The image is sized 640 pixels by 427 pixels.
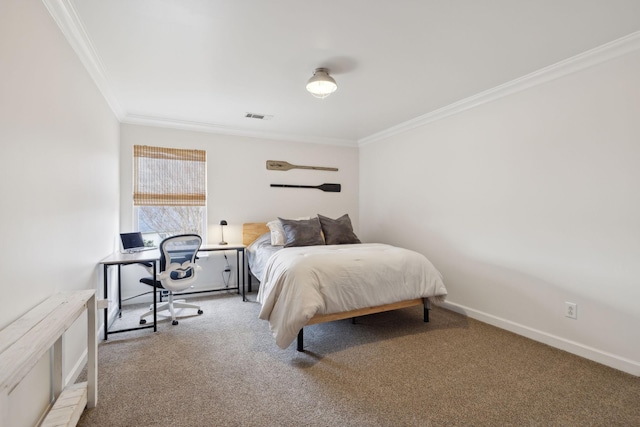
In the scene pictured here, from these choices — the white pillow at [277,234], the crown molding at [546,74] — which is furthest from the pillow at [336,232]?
the crown molding at [546,74]

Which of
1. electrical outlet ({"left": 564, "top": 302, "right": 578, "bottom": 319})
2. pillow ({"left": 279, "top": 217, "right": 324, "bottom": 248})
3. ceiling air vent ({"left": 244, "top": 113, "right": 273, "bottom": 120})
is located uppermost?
ceiling air vent ({"left": 244, "top": 113, "right": 273, "bottom": 120})

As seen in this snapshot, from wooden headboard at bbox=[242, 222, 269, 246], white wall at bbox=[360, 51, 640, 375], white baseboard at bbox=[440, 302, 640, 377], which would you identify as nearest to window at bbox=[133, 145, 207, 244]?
wooden headboard at bbox=[242, 222, 269, 246]

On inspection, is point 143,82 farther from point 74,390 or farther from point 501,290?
point 501,290

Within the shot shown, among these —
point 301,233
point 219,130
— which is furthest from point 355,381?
point 219,130

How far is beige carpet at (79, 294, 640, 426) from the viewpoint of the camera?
1.80m

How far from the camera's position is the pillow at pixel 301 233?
396cm

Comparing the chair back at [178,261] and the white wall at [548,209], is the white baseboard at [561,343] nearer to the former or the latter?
the white wall at [548,209]

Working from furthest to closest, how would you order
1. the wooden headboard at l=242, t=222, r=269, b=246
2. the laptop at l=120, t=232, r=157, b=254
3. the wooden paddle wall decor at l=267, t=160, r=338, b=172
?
the wooden paddle wall decor at l=267, t=160, r=338, b=172 → the wooden headboard at l=242, t=222, r=269, b=246 → the laptop at l=120, t=232, r=157, b=254

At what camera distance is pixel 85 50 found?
7.57ft

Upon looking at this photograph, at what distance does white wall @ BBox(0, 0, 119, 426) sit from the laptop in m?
0.98

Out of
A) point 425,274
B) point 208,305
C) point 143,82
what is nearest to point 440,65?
point 425,274

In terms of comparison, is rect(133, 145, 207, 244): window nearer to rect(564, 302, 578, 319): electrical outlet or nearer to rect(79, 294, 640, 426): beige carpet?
rect(79, 294, 640, 426): beige carpet

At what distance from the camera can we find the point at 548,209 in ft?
9.00

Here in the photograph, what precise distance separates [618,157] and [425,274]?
1.79 metres
